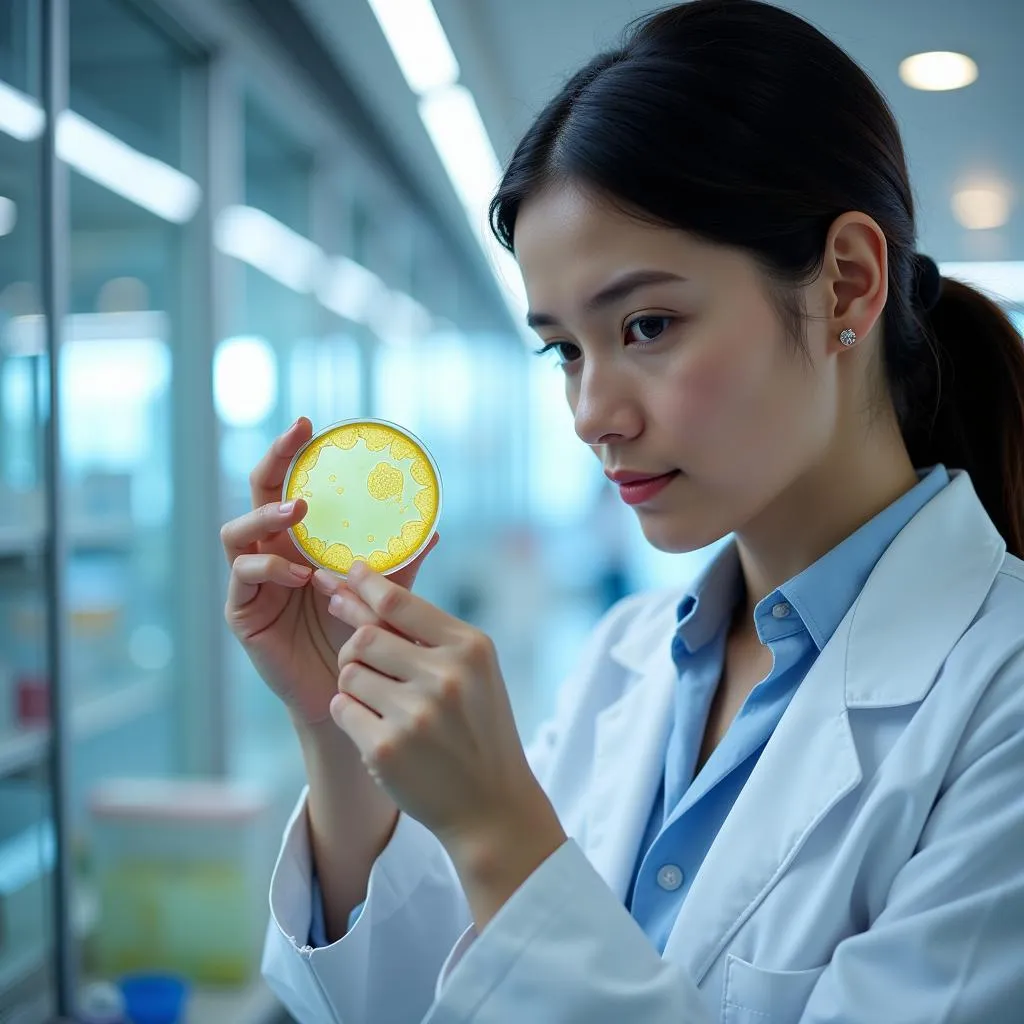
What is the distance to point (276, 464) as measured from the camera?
111cm

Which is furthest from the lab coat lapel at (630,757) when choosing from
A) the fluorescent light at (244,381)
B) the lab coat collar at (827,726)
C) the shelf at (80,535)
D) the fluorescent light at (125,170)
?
the fluorescent light at (244,381)

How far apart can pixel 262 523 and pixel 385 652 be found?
0.24 meters

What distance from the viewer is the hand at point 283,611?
40.8 inches

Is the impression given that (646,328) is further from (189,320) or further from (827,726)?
(189,320)

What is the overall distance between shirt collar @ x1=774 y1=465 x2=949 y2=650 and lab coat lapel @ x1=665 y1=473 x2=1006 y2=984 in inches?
1.0

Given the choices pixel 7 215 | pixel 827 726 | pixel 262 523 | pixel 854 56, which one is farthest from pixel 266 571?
pixel 854 56

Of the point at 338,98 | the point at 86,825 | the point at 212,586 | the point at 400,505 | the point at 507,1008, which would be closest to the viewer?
the point at 507,1008

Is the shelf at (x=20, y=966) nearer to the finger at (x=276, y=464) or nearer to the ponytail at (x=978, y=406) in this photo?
the finger at (x=276, y=464)

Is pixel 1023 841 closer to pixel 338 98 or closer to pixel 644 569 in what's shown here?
pixel 338 98

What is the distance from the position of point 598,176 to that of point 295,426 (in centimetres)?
43

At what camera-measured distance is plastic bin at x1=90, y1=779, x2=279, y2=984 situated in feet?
6.64

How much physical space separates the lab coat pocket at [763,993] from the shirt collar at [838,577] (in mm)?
371

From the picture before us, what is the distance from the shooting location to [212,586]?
2.70 metres

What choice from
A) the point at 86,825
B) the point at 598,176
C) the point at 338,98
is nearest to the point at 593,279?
the point at 598,176
